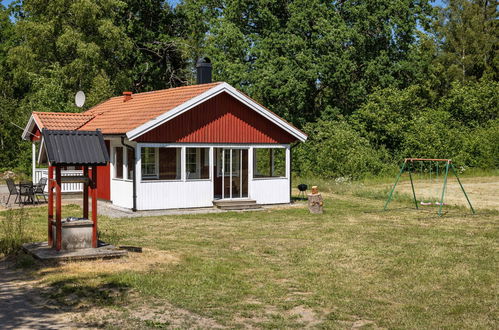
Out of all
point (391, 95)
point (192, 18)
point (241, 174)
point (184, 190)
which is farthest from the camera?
point (192, 18)

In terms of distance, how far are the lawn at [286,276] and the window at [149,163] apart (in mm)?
3789

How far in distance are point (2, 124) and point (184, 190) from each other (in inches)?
894

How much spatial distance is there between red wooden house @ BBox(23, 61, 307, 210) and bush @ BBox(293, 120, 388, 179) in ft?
34.9

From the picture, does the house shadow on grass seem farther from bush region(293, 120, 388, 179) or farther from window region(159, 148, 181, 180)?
bush region(293, 120, 388, 179)

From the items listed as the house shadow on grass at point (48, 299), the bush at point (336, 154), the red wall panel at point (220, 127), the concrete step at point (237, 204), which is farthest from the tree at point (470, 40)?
the house shadow on grass at point (48, 299)

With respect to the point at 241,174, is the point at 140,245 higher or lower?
lower

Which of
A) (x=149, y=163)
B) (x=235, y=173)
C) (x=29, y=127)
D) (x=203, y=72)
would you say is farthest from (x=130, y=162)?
(x=29, y=127)

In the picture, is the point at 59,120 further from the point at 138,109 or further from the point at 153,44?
the point at 153,44

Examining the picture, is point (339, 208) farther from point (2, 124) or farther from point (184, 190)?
point (2, 124)

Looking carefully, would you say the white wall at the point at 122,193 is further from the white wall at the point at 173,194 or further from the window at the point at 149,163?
the window at the point at 149,163

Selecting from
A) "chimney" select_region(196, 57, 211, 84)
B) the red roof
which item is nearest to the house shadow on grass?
the red roof

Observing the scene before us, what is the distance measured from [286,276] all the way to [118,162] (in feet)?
42.6

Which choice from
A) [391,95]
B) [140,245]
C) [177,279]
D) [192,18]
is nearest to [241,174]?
[140,245]

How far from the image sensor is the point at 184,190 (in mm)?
21641
